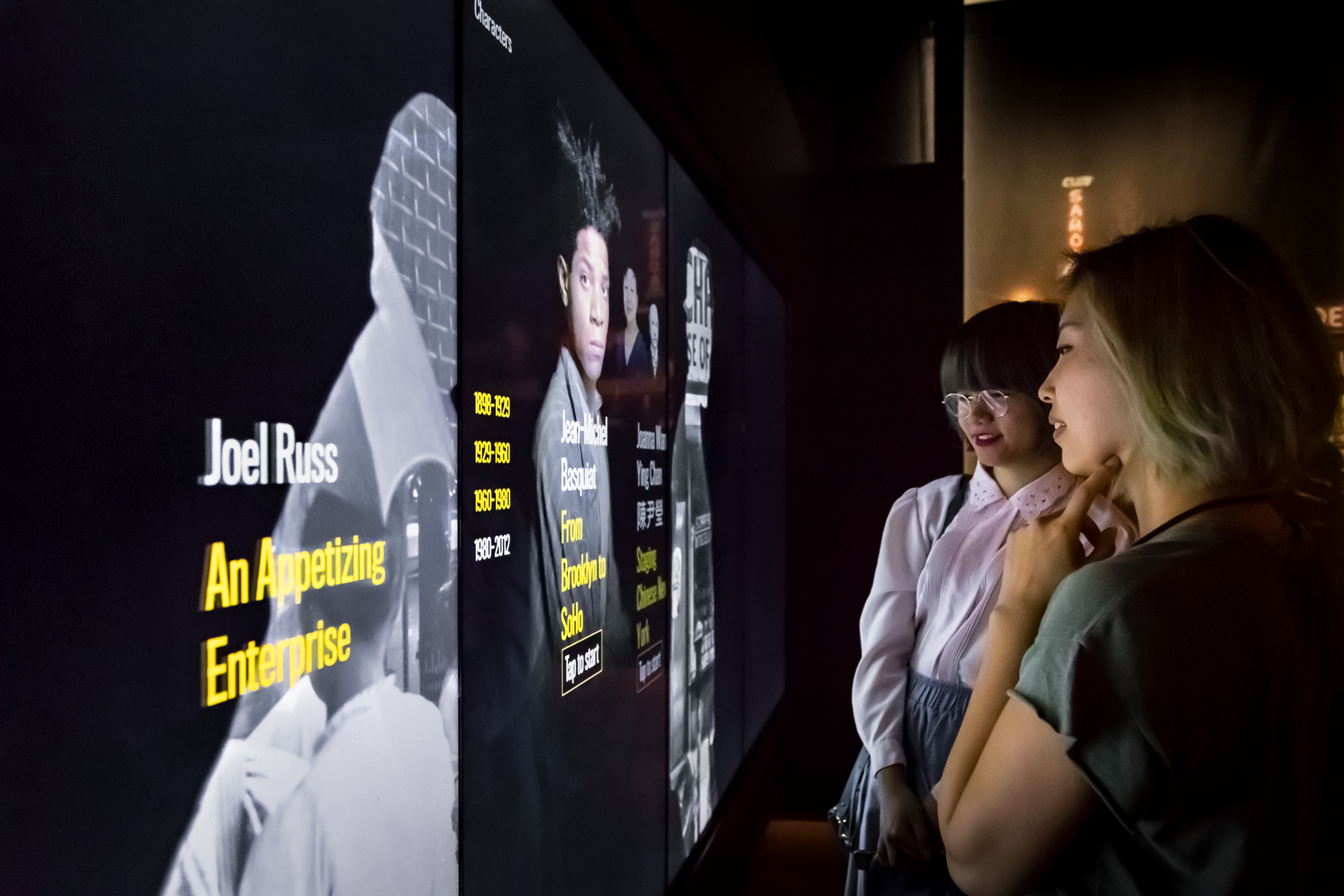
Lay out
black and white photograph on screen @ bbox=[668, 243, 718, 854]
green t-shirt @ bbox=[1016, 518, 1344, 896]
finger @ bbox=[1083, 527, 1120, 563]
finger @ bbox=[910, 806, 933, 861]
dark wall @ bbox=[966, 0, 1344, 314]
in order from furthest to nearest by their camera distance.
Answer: dark wall @ bbox=[966, 0, 1344, 314]
black and white photograph on screen @ bbox=[668, 243, 718, 854]
finger @ bbox=[910, 806, 933, 861]
finger @ bbox=[1083, 527, 1120, 563]
green t-shirt @ bbox=[1016, 518, 1344, 896]

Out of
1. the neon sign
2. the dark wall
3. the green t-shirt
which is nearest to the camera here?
the green t-shirt

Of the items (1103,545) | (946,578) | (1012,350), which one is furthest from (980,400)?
(1103,545)

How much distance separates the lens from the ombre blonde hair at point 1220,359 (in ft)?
2.97

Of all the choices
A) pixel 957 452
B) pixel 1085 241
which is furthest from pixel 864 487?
pixel 1085 241

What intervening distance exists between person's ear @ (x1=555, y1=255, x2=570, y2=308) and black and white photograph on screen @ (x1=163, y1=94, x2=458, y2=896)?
39 centimetres

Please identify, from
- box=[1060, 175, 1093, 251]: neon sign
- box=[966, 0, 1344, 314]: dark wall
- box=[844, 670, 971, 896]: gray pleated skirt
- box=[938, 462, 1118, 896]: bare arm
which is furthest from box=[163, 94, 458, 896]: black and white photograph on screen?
box=[1060, 175, 1093, 251]: neon sign

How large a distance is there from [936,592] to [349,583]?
108 cm

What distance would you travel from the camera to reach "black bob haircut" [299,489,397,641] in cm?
92

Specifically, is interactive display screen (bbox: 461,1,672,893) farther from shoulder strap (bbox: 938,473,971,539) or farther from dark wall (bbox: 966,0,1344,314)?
dark wall (bbox: 966,0,1344,314)

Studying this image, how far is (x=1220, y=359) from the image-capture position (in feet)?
2.99

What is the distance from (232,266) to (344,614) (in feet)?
1.18

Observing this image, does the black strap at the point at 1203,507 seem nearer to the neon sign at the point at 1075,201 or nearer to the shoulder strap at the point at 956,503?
the shoulder strap at the point at 956,503

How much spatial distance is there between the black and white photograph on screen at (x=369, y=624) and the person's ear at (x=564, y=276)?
386 millimetres

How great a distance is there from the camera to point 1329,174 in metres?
4.83
